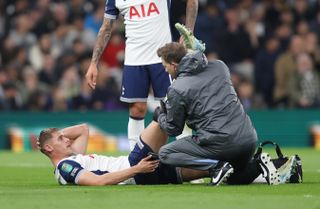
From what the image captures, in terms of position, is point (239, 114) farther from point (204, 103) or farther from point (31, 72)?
point (31, 72)

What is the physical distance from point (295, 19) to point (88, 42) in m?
4.66

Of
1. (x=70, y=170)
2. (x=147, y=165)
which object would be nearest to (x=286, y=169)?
(x=147, y=165)

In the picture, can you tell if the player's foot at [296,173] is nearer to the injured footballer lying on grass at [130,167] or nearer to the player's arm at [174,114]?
the injured footballer lying on grass at [130,167]

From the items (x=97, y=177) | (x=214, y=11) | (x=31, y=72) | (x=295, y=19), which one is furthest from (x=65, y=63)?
(x=97, y=177)

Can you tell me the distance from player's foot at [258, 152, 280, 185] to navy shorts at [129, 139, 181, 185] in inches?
36.4

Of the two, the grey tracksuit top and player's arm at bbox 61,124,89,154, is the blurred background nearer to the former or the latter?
player's arm at bbox 61,124,89,154

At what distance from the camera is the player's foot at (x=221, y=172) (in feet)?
35.1

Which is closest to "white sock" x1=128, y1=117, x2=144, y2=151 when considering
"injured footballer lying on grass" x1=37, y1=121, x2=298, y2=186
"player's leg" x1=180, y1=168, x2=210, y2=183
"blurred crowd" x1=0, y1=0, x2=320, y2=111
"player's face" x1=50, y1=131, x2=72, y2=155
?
"injured footballer lying on grass" x1=37, y1=121, x2=298, y2=186

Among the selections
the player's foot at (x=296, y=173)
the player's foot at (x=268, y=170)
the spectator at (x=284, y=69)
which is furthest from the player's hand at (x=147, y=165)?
the spectator at (x=284, y=69)

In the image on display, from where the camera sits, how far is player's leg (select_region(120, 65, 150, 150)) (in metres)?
12.9

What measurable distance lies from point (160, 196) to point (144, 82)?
3.43 metres

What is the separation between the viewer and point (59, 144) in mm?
11305

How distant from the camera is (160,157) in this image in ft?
35.6

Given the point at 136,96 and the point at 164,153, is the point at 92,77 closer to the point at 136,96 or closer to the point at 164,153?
the point at 136,96
